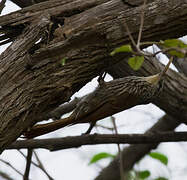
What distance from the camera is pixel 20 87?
3330 mm

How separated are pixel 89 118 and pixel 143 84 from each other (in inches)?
20.6

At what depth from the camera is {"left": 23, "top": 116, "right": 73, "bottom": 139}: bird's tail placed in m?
3.64

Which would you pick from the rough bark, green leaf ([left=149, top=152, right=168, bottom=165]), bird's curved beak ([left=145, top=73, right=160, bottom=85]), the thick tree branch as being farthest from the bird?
the rough bark

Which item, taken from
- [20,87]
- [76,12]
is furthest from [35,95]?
[76,12]

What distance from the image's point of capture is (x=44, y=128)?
12.2 ft

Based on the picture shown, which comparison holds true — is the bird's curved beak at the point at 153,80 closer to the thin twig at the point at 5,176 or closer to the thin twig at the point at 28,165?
the thin twig at the point at 28,165

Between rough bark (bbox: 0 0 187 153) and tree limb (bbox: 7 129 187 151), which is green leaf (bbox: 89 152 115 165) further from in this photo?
rough bark (bbox: 0 0 187 153)

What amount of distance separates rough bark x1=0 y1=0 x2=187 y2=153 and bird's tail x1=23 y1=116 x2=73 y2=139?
0.21m

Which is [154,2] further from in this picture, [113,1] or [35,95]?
[35,95]

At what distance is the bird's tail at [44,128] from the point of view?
364 cm

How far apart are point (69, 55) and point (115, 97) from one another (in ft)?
2.89

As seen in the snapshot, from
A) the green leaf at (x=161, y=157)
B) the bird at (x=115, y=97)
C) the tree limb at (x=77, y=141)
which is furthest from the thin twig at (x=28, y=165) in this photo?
the green leaf at (x=161, y=157)

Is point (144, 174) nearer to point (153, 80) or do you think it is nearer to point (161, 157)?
point (161, 157)

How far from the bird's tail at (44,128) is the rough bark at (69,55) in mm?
212
